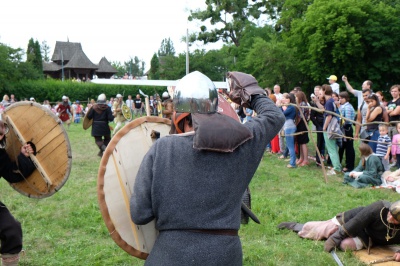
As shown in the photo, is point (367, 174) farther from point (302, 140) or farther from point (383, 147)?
point (302, 140)

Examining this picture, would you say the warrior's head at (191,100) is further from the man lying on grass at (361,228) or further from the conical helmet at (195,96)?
the man lying on grass at (361,228)

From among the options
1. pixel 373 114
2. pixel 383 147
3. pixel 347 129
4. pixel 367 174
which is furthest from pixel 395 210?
pixel 347 129

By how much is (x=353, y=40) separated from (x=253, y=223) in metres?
22.4

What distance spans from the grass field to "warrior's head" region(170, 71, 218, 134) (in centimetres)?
243

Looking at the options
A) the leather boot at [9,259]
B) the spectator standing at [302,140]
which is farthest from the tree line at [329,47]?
the leather boot at [9,259]

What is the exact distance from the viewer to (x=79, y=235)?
196 inches

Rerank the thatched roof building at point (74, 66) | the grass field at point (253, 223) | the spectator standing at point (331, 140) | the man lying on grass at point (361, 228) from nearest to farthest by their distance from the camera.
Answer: the man lying on grass at point (361, 228), the grass field at point (253, 223), the spectator standing at point (331, 140), the thatched roof building at point (74, 66)

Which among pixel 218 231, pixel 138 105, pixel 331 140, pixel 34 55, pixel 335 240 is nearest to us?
pixel 218 231

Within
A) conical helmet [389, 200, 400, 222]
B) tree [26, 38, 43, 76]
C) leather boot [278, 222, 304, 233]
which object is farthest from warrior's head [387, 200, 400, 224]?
tree [26, 38, 43, 76]

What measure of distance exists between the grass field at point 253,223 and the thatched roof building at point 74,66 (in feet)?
171

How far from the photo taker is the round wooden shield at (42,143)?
Result: 150 inches

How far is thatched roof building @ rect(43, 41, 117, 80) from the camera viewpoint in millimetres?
58438

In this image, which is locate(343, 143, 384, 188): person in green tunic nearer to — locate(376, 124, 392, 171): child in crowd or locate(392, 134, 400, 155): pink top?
locate(376, 124, 392, 171): child in crowd

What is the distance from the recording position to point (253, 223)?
16.9 feet
